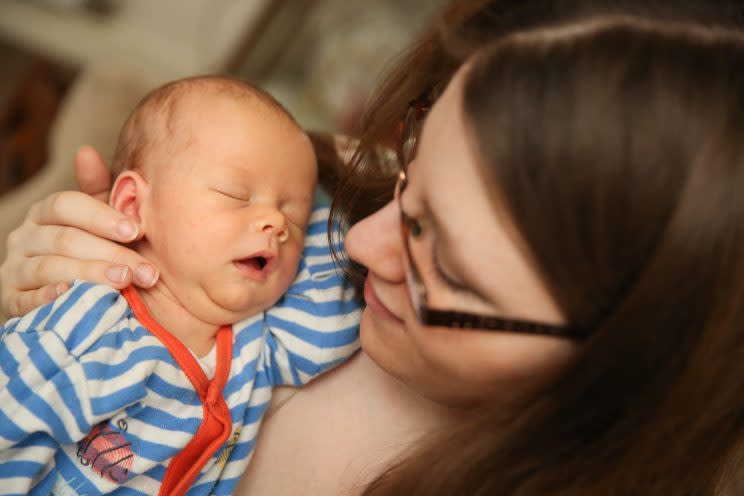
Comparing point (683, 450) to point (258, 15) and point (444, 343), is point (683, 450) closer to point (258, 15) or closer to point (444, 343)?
point (444, 343)

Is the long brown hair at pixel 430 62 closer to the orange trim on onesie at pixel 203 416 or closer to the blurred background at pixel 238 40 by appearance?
the orange trim on onesie at pixel 203 416

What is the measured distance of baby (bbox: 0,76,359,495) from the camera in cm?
90

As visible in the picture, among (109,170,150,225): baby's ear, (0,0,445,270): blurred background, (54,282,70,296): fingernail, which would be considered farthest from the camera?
(0,0,445,270): blurred background

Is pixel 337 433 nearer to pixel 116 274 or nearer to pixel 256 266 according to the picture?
pixel 256 266

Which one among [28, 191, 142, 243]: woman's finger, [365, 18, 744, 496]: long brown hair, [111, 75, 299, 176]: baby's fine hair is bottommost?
[28, 191, 142, 243]: woman's finger

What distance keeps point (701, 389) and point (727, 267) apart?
0.18m

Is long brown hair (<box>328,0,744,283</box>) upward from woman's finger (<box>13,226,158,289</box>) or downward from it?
upward

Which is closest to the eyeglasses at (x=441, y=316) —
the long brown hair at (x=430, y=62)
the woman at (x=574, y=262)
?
the woman at (x=574, y=262)

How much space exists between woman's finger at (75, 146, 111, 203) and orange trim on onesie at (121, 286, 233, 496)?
27 cm

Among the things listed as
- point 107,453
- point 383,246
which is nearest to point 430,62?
point 383,246

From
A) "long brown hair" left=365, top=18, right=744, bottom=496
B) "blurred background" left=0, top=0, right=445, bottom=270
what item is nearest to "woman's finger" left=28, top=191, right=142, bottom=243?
"long brown hair" left=365, top=18, right=744, bottom=496

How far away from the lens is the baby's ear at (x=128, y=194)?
3.60 ft

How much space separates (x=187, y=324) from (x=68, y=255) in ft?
0.74

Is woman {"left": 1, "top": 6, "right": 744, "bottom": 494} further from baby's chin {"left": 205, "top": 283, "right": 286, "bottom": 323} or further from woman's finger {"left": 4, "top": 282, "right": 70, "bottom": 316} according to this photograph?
woman's finger {"left": 4, "top": 282, "right": 70, "bottom": 316}
